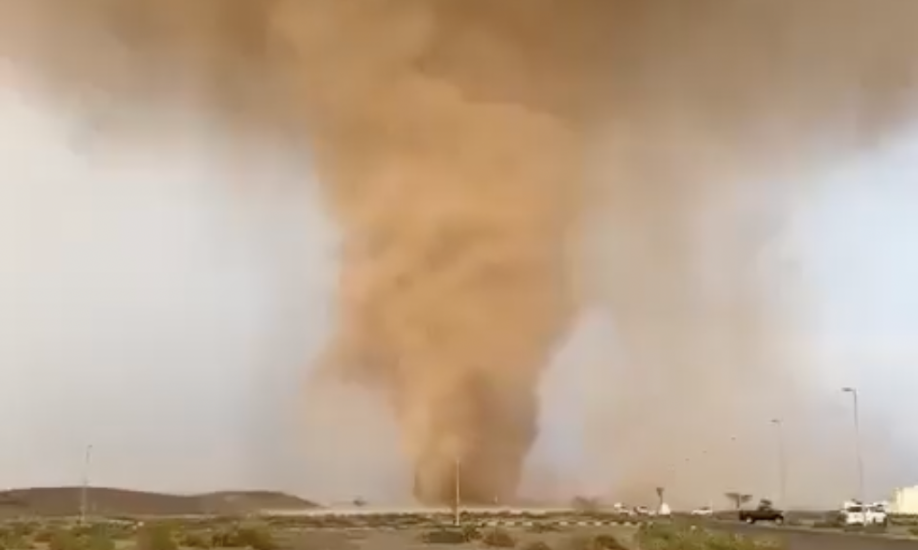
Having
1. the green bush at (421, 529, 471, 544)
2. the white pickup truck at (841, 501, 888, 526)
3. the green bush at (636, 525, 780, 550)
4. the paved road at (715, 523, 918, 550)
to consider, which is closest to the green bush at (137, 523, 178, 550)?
the green bush at (421, 529, 471, 544)

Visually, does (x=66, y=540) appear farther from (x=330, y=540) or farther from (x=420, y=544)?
(x=420, y=544)

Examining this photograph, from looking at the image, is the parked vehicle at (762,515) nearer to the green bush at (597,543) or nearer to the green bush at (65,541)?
the green bush at (597,543)

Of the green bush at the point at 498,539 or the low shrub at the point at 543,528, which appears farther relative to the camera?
the low shrub at the point at 543,528

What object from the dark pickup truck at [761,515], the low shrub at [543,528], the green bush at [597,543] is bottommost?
the green bush at [597,543]

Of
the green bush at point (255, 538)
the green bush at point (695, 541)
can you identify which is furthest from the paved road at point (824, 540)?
the green bush at point (255, 538)

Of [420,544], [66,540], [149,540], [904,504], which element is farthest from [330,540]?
[904,504]

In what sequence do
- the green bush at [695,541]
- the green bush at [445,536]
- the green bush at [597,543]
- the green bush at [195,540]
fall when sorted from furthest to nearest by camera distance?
the green bush at [445,536] < the green bush at [597,543] < the green bush at [695,541] < the green bush at [195,540]
